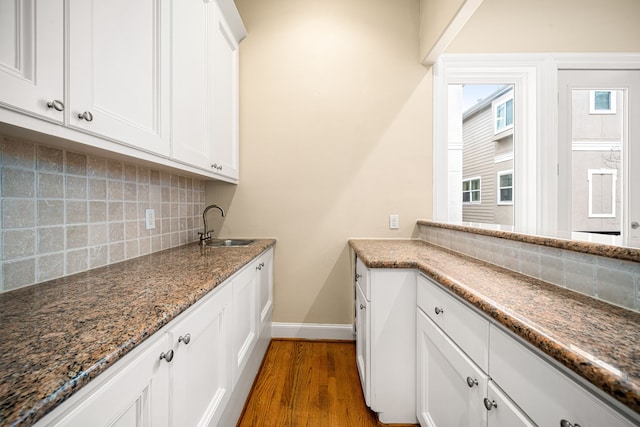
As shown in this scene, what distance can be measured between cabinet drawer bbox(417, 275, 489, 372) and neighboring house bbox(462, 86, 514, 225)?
1890mm

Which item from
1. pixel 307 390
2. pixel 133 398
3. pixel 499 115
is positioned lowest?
pixel 307 390

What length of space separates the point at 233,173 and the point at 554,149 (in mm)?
2651

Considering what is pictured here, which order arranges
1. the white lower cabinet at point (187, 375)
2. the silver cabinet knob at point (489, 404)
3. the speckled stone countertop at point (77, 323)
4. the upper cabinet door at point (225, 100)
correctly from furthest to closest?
the upper cabinet door at point (225, 100)
the silver cabinet knob at point (489, 404)
the white lower cabinet at point (187, 375)
the speckled stone countertop at point (77, 323)

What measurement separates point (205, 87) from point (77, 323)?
1.40m

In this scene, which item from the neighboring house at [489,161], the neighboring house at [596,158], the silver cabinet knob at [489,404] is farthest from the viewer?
the neighboring house at [489,161]

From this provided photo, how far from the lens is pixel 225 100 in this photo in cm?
193

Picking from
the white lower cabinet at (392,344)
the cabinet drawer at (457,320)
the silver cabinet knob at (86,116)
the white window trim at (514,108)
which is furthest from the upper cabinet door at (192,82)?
the white window trim at (514,108)

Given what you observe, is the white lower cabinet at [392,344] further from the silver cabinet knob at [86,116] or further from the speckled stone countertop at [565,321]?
the silver cabinet knob at [86,116]

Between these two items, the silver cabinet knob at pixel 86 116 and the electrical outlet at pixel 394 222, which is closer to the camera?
the silver cabinet knob at pixel 86 116

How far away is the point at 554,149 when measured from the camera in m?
2.23

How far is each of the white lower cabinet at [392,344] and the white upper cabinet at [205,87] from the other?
1.19 meters

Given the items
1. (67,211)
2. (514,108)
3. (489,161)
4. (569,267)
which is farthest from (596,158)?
(67,211)

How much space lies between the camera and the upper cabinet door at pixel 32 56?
0.59 meters

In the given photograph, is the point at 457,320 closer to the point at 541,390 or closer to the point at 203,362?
the point at 541,390
